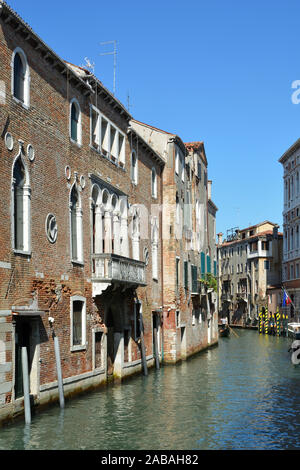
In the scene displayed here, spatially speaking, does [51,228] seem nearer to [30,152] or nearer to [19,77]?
[30,152]

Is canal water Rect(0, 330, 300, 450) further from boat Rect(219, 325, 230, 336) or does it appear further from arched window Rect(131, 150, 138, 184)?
boat Rect(219, 325, 230, 336)

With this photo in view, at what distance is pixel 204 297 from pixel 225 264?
45.6m

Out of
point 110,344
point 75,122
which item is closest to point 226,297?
point 110,344

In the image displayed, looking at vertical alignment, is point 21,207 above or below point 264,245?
below

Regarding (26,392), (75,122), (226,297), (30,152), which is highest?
(75,122)

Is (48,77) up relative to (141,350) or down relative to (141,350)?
up

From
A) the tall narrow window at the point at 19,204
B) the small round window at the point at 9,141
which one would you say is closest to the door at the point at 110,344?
the tall narrow window at the point at 19,204

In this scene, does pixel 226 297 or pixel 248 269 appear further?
pixel 226 297

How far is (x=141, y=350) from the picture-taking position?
23.4 meters

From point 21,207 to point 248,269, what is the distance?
61036 millimetres

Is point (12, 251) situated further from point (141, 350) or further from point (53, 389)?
point (141, 350)

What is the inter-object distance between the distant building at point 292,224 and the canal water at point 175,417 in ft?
93.8

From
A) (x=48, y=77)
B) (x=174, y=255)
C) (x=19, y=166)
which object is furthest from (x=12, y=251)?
(x=174, y=255)

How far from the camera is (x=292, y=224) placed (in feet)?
172
